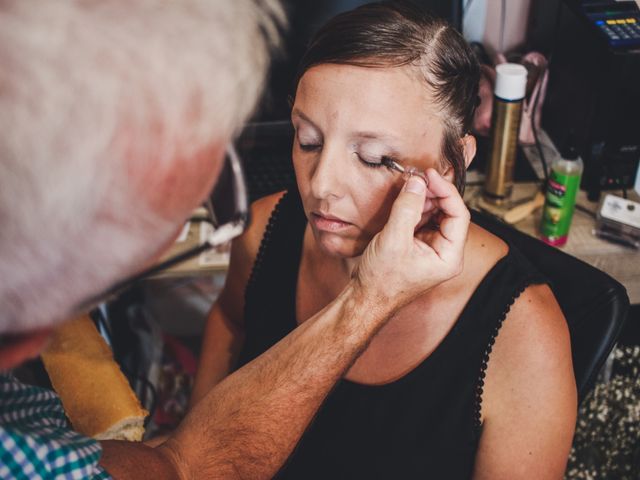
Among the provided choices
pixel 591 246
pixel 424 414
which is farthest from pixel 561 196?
pixel 424 414

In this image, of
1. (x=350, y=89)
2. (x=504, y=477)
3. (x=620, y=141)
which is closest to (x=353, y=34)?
(x=350, y=89)

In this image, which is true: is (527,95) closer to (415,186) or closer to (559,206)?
(559,206)

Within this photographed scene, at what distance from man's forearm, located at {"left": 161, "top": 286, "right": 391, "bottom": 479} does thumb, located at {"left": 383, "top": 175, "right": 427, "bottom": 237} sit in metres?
0.12

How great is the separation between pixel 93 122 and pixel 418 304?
78cm

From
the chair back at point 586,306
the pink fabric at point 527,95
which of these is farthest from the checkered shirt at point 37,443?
the pink fabric at point 527,95

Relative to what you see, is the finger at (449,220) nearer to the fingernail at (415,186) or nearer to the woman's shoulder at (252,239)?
the fingernail at (415,186)

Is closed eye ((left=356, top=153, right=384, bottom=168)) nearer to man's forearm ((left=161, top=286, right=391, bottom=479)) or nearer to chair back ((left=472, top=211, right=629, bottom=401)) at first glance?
man's forearm ((left=161, top=286, right=391, bottom=479))

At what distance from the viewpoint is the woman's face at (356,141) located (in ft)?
3.31

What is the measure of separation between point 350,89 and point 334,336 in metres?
0.39

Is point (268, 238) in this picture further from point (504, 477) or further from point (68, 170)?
point (68, 170)

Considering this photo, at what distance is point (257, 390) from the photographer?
0.99 metres

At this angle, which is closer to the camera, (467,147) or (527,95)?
(467,147)

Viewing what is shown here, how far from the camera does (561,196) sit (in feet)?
4.85

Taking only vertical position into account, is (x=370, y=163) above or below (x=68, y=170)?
below
